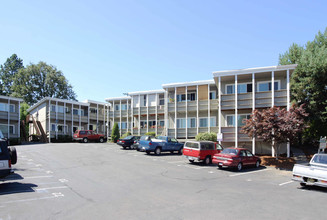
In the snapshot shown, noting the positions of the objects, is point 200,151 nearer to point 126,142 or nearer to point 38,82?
point 126,142

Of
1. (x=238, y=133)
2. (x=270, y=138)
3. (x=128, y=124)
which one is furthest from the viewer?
(x=128, y=124)

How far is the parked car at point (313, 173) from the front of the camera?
11.3 meters

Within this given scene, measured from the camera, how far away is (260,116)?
2008 cm

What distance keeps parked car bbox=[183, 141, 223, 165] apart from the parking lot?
10.6 feet

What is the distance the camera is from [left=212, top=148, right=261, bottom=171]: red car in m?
17.1

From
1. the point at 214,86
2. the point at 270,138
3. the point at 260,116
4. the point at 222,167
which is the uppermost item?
the point at 214,86

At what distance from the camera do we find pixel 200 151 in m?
19.3

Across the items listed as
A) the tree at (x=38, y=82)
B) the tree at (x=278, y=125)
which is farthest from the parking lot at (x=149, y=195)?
the tree at (x=38, y=82)

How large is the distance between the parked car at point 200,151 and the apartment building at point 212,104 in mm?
2981

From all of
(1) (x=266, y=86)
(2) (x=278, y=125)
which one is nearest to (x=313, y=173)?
(2) (x=278, y=125)

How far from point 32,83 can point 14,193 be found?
5404cm

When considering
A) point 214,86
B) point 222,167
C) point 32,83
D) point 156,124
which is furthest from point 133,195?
point 32,83

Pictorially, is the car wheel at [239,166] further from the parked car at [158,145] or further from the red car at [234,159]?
the parked car at [158,145]

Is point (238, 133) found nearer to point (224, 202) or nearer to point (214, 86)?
point (214, 86)
